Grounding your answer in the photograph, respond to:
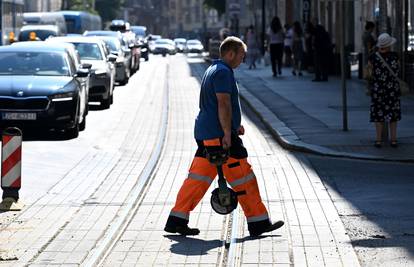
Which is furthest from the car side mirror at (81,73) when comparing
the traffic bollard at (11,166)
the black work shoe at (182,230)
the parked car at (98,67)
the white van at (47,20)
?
the white van at (47,20)

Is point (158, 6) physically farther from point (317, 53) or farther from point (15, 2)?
point (317, 53)

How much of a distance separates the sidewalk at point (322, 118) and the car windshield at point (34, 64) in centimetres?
382

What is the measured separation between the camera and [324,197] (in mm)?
12156

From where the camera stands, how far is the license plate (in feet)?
60.8

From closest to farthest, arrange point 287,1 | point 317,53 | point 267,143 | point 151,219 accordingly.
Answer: point 151,219
point 267,143
point 317,53
point 287,1

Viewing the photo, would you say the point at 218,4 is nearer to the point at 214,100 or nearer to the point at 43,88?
the point at 43,88

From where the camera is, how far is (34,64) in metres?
20.3

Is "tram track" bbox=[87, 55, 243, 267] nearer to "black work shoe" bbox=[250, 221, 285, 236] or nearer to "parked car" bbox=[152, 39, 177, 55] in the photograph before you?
"black work shoe" bbox=[250, 221, 285, 236]

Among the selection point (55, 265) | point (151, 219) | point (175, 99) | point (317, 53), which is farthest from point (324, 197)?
point (317, 53)

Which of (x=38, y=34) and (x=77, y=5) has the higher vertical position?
(x=77, y=5)

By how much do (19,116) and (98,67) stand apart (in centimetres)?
908

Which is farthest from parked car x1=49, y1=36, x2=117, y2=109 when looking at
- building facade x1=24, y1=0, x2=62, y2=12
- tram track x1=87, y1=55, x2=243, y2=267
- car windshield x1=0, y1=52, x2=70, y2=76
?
building facade x1=24, y1=0, x2=62, y2=12

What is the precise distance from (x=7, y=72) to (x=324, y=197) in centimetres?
922

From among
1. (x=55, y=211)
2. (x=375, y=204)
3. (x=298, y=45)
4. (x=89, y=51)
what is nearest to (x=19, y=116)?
(x=55, y=211)
